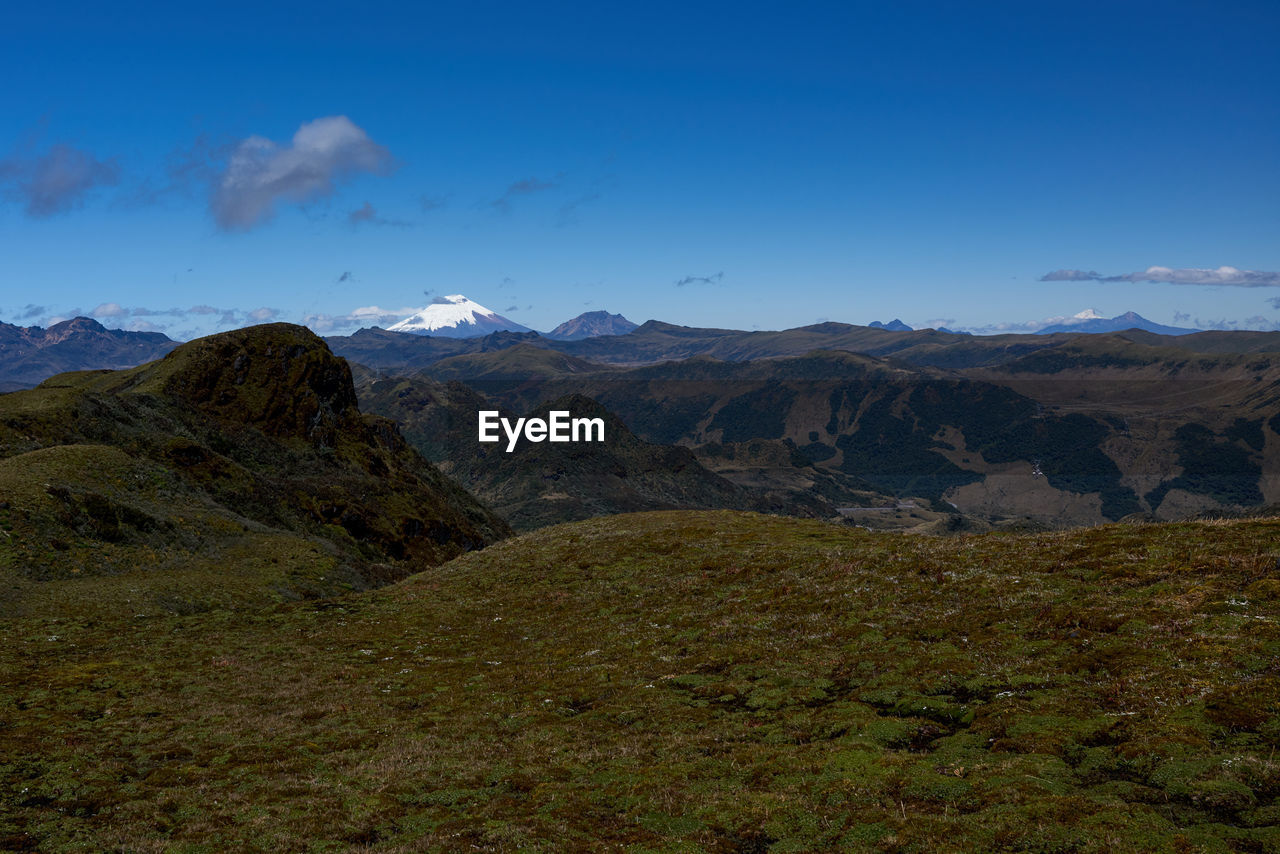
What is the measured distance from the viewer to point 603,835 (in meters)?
18.6

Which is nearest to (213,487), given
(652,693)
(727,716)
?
(652,693)

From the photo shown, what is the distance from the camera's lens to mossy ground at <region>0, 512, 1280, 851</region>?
18.1 m

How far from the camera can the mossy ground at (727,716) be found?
18.1 meters

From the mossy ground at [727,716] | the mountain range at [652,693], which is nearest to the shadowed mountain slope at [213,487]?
the mountain range at [652,693]

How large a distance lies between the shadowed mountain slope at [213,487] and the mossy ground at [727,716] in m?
13.2

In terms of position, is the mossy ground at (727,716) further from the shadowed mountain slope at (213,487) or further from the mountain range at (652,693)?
the shadowed mountain slope at (213,487)

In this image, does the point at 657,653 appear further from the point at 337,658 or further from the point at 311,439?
the point at 311,439

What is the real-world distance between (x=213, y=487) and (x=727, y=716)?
82307 mm

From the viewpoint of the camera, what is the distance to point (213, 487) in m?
87.5

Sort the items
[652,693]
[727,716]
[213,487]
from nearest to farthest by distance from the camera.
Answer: [727,716]
[652,693]
[213,487]

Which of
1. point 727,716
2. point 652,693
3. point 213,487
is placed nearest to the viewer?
point 727,716

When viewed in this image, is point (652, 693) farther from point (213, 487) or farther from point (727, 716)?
point (213, 487)

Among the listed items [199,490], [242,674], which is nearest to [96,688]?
[242,674]

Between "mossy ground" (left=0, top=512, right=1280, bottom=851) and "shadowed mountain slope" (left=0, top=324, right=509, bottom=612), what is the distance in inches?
520
